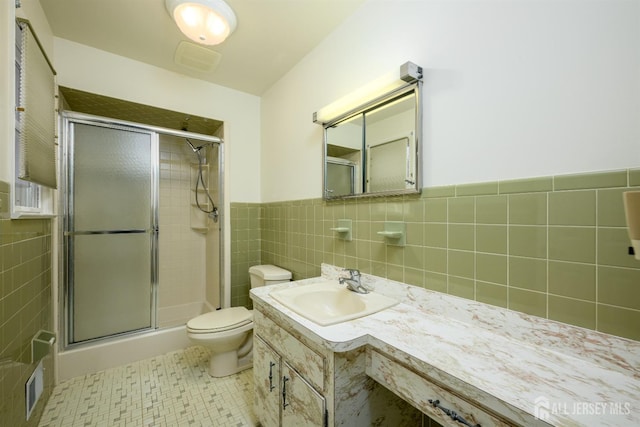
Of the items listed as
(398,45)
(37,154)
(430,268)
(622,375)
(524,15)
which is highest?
(398,45)

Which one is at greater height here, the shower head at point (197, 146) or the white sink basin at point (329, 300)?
the shower head at point (197, 146)

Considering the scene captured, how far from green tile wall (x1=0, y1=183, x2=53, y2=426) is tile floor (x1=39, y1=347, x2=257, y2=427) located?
0.58 ft

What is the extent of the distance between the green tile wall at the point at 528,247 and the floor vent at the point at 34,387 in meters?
1.89

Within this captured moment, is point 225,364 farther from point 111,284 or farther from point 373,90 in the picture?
point 373,90

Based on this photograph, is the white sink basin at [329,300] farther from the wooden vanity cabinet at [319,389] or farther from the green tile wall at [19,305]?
the green tile wall at [19,305]

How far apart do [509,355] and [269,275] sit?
1631 mm

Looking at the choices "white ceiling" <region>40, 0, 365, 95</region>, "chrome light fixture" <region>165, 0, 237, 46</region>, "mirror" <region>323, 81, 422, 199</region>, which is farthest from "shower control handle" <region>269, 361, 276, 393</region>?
"white ceiling" <region>40, 0, 365, 95</region>

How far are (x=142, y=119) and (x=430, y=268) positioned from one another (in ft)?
9.32

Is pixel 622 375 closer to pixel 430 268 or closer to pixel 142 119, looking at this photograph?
pixel 430 268

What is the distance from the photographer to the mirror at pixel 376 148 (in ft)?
4.09

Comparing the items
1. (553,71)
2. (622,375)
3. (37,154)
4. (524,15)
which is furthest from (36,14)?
(622,375)

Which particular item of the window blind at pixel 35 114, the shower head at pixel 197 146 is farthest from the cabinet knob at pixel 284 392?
the shower head at pixel 197 146

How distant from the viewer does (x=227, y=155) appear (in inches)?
99.3

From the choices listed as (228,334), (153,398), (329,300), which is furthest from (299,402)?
(153,398)
